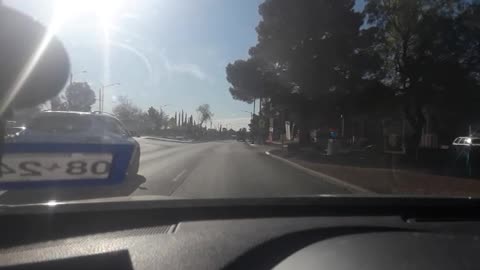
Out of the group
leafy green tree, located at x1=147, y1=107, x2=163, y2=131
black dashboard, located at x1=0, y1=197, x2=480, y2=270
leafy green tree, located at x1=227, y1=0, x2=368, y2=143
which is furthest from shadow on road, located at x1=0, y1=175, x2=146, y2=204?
leafy green tree, located at x1=147, y1=107, x2=163, y2=131

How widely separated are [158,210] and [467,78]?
2745cm

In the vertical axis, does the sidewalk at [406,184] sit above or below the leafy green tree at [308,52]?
below

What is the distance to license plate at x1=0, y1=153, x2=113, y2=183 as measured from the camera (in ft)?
22.5

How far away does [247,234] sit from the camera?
336 centimetres

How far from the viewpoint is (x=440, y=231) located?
360 cm

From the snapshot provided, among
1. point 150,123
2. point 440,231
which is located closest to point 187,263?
point 440,231

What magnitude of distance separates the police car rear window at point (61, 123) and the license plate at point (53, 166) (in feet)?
7.45

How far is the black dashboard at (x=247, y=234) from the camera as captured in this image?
111 inches

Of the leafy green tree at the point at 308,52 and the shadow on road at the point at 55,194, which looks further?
the leafy green tree at the point at 308,52

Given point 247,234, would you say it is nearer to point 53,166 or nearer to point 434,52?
point 53,166

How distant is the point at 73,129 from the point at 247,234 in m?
7.47

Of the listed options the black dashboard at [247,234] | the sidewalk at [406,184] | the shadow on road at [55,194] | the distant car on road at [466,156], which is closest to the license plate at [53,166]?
the shadow on road at [55,194]

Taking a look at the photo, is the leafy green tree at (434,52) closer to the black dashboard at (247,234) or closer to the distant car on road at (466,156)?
the distant car on road at (466,156)

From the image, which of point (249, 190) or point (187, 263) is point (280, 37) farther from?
point (187, 263)
